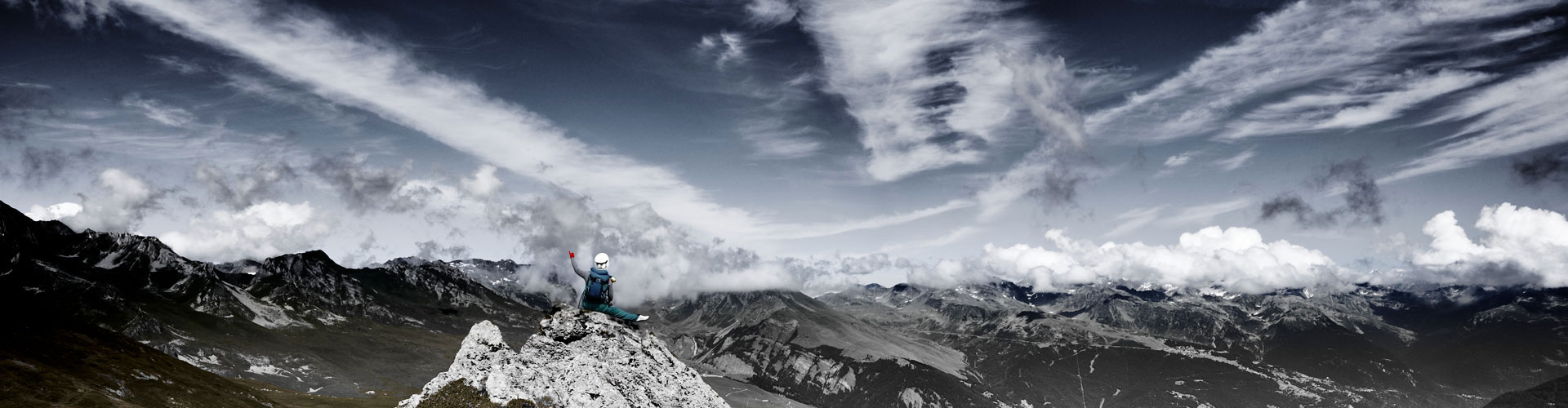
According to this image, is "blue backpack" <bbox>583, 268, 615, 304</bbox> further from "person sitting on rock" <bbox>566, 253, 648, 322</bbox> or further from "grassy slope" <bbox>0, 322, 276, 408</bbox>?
"grassy slope" <bbox>0, 322, 276, 408</bbox>

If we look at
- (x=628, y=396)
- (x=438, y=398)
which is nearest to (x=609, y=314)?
(x=628, y=396)

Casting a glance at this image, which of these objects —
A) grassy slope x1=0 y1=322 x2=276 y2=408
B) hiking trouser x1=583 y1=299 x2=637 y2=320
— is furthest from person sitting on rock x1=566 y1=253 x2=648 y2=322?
grassy slope x1=0 y1=322 x2=276 y2=408

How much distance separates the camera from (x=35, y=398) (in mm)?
139500

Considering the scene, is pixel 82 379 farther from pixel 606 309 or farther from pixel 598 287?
pixel 598 287

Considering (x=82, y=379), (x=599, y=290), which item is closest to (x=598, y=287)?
(x=599, y=290)

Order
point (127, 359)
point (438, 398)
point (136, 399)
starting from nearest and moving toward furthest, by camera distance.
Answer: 1. point (438, 398)
2. point (136, 399)
3. point (127, 359)

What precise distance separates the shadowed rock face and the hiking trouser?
544mm

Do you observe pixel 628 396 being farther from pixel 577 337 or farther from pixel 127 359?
pixel 127 359

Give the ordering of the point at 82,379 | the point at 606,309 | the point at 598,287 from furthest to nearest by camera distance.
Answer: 1. the point at 82,379
2. the point at 606,309
3. the point at 598,287

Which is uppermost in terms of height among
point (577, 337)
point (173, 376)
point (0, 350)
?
point (577, 337)

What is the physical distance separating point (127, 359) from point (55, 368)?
31.2m

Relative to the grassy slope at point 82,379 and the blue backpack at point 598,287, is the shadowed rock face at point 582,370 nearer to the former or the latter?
the blue backpack at point 598,287

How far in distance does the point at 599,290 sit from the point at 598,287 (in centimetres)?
34

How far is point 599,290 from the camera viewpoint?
5147 cm
